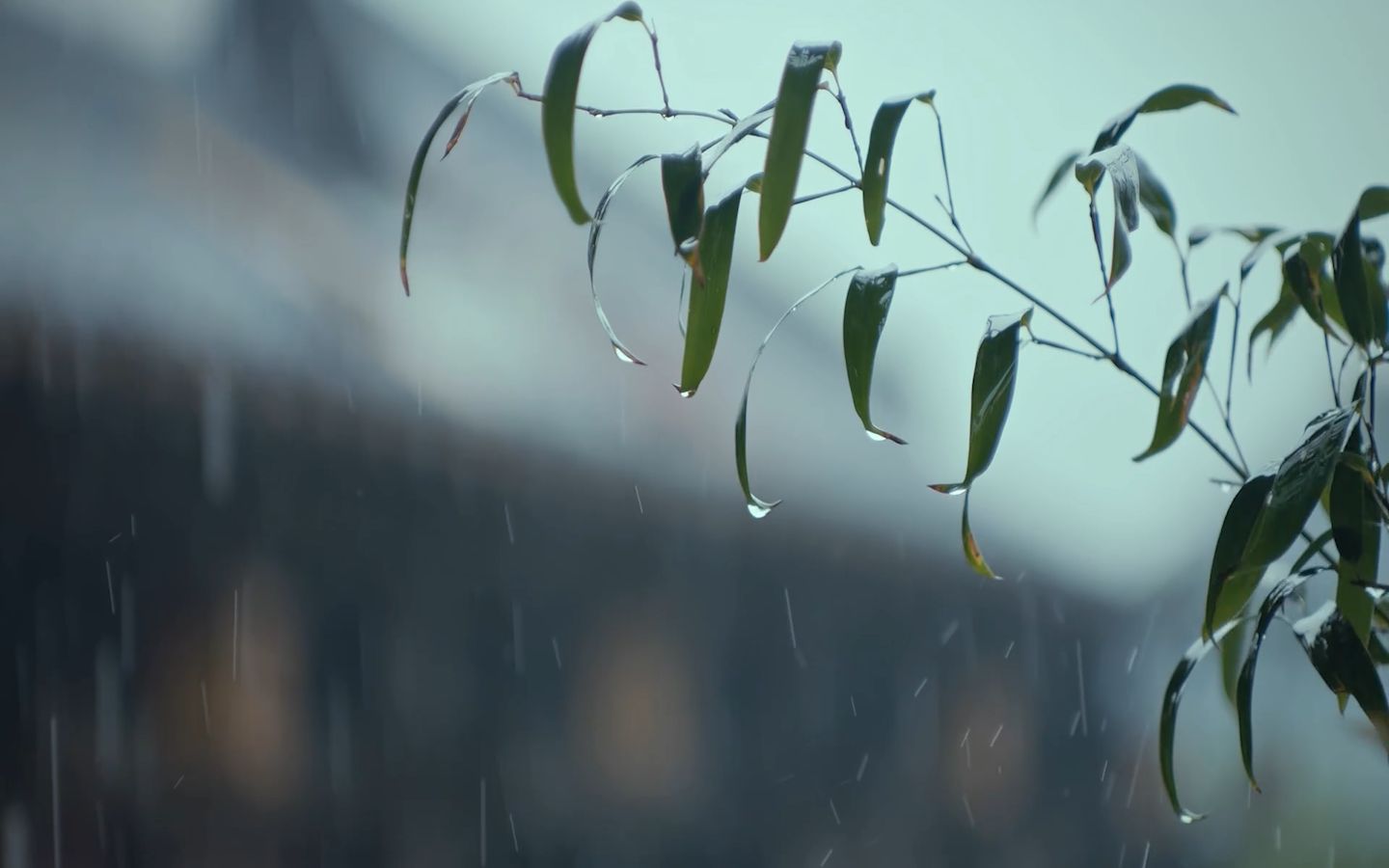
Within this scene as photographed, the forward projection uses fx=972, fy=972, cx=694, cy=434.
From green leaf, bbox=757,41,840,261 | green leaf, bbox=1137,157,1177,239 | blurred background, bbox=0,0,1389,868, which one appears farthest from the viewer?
blurred background, bbox=0,0,1389,868

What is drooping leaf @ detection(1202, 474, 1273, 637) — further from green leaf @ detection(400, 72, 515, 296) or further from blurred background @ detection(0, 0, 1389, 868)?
blurred background @ detection(0, 0, 1389, 868)

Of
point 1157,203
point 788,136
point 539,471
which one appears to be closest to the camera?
point 788,136

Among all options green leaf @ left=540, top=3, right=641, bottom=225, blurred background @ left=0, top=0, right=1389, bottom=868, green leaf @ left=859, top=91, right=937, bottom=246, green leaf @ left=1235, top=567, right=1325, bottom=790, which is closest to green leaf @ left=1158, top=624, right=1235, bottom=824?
green leaf @ left=1235, top=567, right=1325, bottom=790

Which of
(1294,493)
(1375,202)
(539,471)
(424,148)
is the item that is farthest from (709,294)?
(539,471)

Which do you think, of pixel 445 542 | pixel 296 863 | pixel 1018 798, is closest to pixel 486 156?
pixel 445 542

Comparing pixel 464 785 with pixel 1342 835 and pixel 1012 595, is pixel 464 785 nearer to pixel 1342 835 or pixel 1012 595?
pixel 1012 595

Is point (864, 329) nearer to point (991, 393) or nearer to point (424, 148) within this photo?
point (991, 393)

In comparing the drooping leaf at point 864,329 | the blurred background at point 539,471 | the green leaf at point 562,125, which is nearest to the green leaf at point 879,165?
the drooping leaf at point 864,329
